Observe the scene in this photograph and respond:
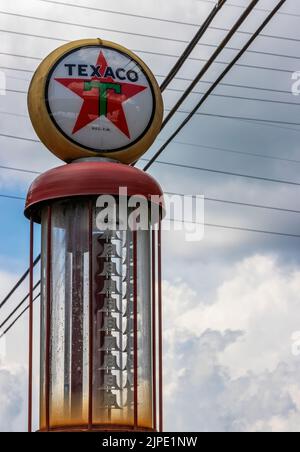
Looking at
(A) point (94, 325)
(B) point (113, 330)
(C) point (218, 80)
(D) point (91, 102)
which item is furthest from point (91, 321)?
(C) point (218, 80)

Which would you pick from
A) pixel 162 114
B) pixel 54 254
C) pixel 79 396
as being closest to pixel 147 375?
pixel 79 396

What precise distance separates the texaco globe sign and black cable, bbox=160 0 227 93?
1.50 feet

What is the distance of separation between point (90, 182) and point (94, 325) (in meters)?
1.74

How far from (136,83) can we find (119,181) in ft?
4.47

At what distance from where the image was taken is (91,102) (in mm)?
14883

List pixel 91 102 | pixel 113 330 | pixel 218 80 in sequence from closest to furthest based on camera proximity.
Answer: pixel 113 330 < pixel 91 102 < pixel 218 80

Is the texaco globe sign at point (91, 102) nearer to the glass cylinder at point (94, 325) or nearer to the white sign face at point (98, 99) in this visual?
the white sign face at point (98, 99)

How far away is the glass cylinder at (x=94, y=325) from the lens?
1431cm

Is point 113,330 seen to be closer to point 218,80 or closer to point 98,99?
point 98,99

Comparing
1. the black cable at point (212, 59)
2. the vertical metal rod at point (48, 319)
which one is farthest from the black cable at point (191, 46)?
the vertical metal rod at point (48, 319)

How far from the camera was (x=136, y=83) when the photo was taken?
15164 mm

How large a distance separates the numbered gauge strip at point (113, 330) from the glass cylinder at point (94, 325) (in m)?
0.01
